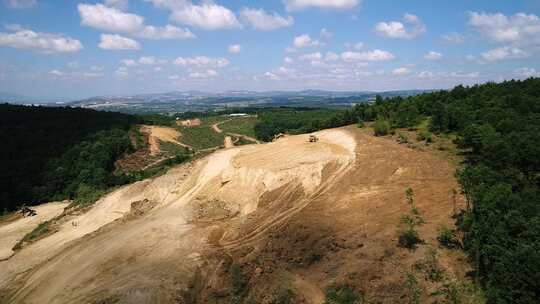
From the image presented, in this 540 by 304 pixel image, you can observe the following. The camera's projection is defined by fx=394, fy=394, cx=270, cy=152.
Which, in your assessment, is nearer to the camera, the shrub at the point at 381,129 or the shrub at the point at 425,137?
the shrub at the point at 425,137

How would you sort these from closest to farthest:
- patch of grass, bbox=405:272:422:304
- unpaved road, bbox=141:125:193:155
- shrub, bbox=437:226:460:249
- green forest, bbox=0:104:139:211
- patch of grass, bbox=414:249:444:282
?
1. patch of grass, bbox=405:272:422:304
2. patch of grass, bbox=414:249:444:282
3. shrub, bbox=437:226:460:249
4. green forest, bbox=0:104:139:211
5. unpaved road, bbox=141:125:193:155

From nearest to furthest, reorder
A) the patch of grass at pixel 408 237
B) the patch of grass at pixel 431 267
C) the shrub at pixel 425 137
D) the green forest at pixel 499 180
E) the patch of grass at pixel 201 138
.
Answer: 1. the green forest at pixel 499 180
2. the patch of grass at pixel 431 267
3. the patch of grass at pixel 408 237
4. the shrub at pixel 425 137
5. the patch of grass at pixel 201 138

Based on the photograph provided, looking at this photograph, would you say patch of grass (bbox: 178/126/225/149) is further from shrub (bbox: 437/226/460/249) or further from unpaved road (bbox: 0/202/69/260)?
shrub (bbox: 437/226/460/249)

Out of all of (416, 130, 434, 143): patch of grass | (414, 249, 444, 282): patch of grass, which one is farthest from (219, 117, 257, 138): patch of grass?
(414, 249, 444, 282): patch of grass

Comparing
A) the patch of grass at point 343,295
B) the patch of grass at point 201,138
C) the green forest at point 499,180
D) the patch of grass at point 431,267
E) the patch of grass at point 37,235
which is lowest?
the patch of grass at point 37,235

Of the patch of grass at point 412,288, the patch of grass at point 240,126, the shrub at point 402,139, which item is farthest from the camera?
the patch of grass at point 240,126

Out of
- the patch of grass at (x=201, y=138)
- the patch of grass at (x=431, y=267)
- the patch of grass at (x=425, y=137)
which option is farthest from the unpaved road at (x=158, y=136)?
the patch of grass at (x=431, y=267)

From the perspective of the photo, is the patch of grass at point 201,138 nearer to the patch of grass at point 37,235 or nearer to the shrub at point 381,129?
the shrub at point 381,129

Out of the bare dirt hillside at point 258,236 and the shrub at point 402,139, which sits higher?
the shrub at point 402,139
